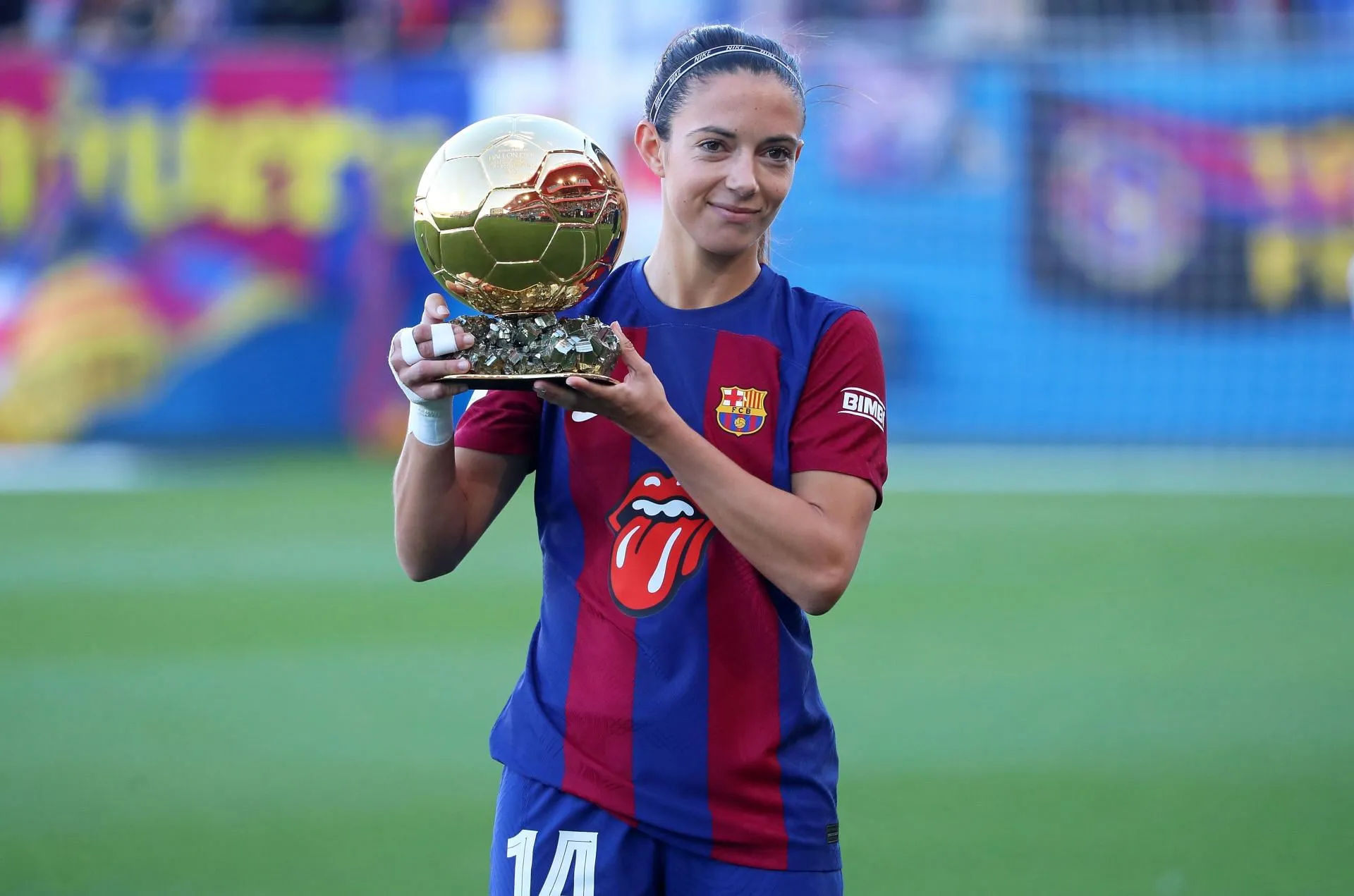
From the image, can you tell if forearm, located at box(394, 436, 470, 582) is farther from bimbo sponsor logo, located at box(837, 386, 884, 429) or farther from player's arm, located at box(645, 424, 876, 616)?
bimbo sponsor logo, located at box(837, 386, 884, 429)

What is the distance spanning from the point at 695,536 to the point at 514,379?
43cm

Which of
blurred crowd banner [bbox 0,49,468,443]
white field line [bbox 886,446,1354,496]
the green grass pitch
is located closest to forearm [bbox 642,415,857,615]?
the green grass pitch

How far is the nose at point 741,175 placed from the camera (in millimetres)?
2234

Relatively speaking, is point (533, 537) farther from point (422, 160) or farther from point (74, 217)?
point (74, 217)

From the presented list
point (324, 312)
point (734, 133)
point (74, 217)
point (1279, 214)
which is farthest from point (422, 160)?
point (734, 133)

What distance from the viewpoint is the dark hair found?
230 centimetres

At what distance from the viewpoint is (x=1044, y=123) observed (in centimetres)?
1261

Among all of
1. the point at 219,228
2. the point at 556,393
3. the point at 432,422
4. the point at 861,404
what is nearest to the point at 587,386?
the point at 556,393

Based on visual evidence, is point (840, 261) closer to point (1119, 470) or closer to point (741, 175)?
point (1119, 470)

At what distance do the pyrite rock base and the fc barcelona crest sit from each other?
0.95ft

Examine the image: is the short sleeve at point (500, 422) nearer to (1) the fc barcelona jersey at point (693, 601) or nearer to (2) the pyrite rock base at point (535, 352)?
(1) the fc barcelona jersey at point (693, 601)

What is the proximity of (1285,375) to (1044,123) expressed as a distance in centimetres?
270

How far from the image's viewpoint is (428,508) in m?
2.34

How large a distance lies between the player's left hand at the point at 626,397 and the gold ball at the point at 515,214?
0.41ft
